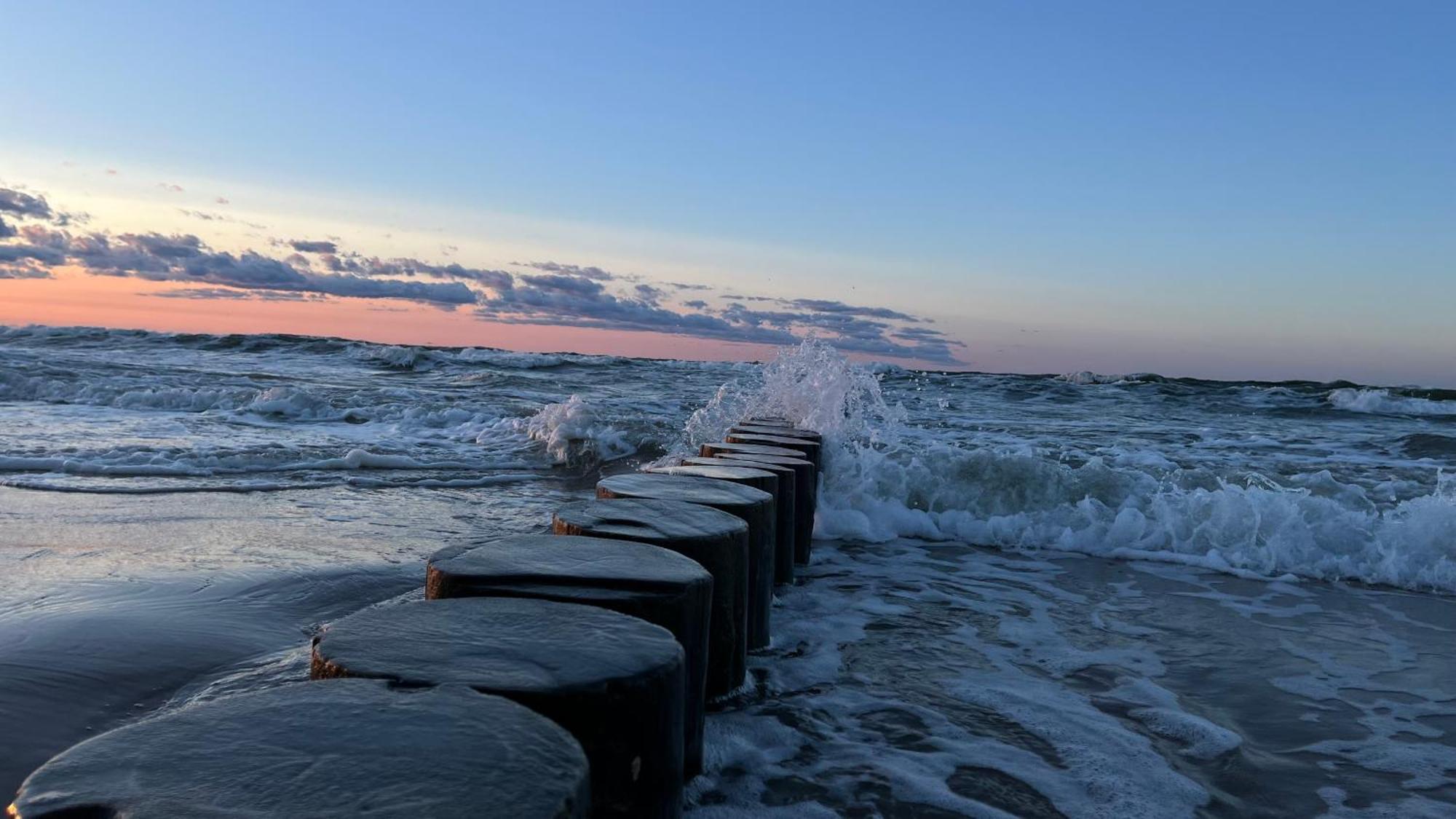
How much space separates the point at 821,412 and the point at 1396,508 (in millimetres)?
4071

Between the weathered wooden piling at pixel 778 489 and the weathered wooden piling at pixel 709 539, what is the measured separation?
2.99 ft

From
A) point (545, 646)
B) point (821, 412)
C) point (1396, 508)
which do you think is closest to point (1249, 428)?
point (1396, 508)

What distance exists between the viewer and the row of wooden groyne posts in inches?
46.4

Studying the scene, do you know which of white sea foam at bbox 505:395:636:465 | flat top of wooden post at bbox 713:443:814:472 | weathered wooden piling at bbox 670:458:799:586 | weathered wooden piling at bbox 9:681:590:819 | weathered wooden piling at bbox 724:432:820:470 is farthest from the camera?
white sea foam at bbox 505:395:636:465

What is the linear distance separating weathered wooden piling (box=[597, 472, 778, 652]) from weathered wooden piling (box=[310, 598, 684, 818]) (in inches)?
56.7

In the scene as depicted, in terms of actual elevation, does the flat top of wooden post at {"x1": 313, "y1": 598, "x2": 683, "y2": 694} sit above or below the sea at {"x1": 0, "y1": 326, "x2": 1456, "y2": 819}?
above

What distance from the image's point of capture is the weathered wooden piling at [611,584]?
2.11m

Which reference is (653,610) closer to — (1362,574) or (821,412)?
(1362,574)

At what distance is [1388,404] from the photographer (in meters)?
17.1

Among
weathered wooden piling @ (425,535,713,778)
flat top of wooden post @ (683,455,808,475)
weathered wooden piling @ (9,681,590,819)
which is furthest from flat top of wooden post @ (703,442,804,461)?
weathered wooden piling @ (9,681,590,819)

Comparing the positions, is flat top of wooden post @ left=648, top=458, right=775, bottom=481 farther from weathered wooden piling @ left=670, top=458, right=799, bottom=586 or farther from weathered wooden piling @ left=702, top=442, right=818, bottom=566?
weathered wooden piling @ left=702, top=442, right=818, bottom=566

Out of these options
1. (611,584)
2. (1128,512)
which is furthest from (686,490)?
(1128,512)

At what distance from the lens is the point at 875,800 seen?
2559 mm

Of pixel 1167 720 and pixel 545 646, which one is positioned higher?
pixel 545 646
